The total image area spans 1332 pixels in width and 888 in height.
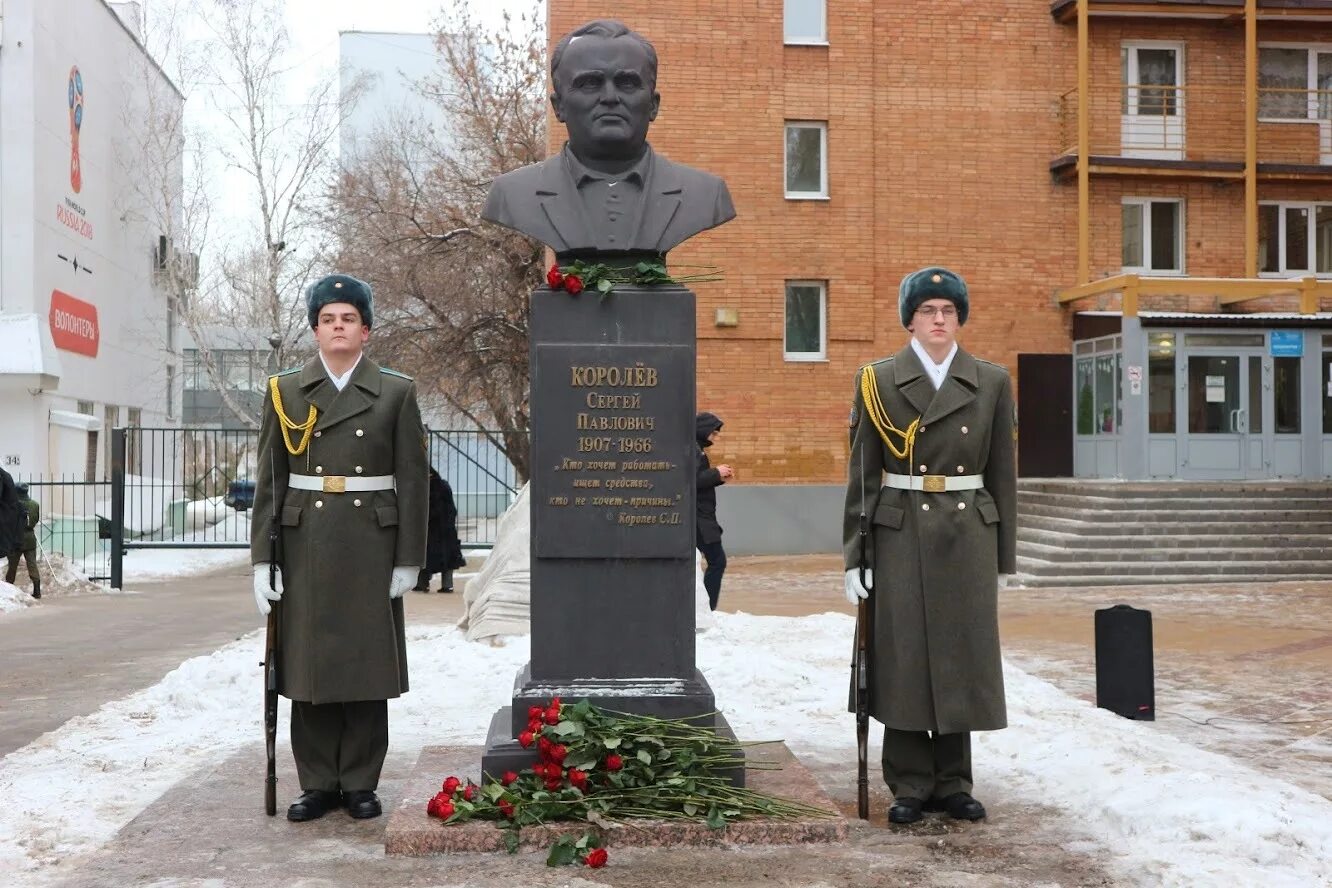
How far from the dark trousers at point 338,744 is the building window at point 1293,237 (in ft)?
77.8

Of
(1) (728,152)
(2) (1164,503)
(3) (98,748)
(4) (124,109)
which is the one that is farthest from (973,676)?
(4) (124,109)

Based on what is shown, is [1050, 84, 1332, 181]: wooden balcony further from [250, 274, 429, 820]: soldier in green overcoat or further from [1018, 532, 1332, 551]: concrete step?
[250, 274, 429, 820]: soldier in green overcoat

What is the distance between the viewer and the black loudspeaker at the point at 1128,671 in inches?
319

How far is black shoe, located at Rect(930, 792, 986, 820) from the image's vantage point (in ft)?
17.6

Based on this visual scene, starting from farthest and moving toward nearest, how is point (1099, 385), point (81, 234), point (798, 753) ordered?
point (81, 234) → point (1099, 385) → point (798, 753)

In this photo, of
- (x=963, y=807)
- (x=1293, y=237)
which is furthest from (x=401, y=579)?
(x=1293, y=237)

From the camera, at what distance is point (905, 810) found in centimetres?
530

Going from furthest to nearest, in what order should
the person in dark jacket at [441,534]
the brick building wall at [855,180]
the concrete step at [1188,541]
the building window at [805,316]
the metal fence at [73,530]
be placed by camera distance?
1. the building window at [805,316]
2. the brick building wall at [855,180]
3. the concrete step at [1188,541]
4. the metal fence at [73,530]
5. the person in dark jacket at [441,534]

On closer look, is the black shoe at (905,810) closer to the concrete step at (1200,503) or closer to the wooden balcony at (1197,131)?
the concrete step at (1200,503)

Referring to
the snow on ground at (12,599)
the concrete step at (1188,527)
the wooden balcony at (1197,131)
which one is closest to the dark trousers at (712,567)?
the snow on ground at (12,599)

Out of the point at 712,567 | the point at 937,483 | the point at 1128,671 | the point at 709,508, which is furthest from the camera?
the point at 712,567

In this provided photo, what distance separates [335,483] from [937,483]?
228 centimetres

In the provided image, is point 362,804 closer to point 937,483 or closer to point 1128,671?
point 937,483

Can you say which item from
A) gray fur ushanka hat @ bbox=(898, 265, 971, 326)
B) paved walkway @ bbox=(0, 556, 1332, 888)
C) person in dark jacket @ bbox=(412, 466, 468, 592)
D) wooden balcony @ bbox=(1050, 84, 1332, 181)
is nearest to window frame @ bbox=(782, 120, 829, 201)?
wooden balcony @ bbox=(1050, 84, 1332, 181)
